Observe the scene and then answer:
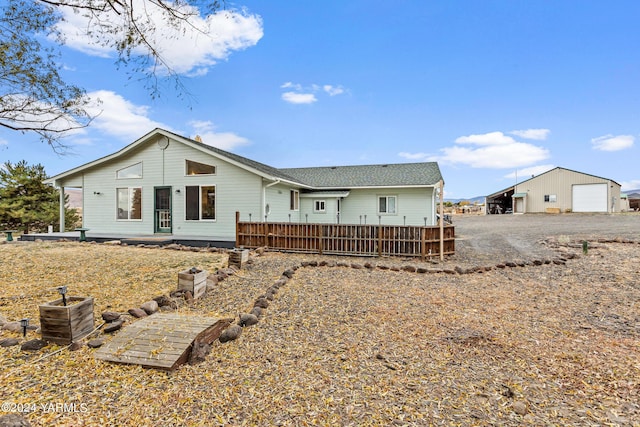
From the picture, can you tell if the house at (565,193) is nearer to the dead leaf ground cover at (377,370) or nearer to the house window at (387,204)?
the house window at (387,204)

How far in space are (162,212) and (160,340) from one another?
11112 millimetres

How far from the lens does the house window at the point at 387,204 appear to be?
16.4 meters

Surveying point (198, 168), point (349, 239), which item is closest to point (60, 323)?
point (349, 239)

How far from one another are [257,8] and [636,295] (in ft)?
30.0

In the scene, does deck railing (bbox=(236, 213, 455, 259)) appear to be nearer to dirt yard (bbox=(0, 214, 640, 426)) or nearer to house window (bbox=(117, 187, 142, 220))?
dirt yard (bbox=(0, 214, 640, 426))

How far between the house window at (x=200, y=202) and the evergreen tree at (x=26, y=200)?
10.8m

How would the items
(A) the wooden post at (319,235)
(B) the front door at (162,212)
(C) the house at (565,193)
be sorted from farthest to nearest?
(C) the house at (565,193) → (B) the front door at (162,212) → (A) the wooden post at (319,235)

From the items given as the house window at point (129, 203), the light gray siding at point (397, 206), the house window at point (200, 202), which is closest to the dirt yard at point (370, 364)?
the house window at point (200, 202)

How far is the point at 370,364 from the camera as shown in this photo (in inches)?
118

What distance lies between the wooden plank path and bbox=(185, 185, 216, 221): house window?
9.04 m

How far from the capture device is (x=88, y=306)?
3494mm

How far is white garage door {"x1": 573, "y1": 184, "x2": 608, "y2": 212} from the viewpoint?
95.1ft

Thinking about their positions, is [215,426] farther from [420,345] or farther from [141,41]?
[141,41]

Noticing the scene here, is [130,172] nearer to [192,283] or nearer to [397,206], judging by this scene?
[192,283]
